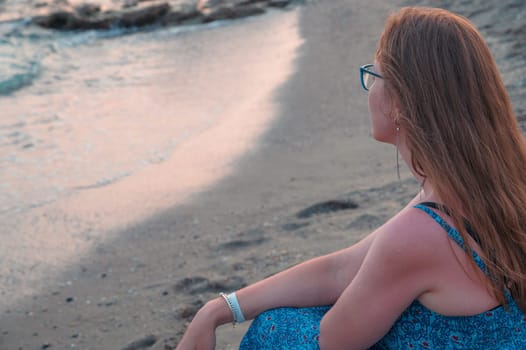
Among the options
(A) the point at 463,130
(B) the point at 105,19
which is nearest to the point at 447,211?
(A) the point at 463,130

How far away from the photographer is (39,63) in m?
10.2

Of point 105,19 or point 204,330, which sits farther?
point 105,19

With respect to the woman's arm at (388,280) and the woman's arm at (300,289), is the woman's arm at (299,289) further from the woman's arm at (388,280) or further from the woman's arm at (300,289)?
the woman's arm at (388,280)

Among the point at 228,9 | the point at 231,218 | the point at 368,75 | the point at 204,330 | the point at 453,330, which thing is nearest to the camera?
the point at 453,330

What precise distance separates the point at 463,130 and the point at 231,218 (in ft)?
8.73

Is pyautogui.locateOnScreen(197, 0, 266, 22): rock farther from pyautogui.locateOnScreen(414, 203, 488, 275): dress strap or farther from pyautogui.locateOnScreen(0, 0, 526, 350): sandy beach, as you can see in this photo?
pyautogui.locateOnScreen(414, 203, 488, 275): dress strap

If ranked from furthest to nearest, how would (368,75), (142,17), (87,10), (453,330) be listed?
1. (87,10)
2. (142,17)
3. (368,75)
4. (453,330)

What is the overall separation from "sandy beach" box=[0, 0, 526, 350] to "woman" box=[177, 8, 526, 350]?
49.5 inches

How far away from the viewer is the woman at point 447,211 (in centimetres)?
163

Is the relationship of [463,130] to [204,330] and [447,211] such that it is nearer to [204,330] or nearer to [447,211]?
[447,211]

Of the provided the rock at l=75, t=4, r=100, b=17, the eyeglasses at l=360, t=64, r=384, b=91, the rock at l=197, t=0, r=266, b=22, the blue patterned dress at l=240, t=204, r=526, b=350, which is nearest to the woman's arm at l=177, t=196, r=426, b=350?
the blue patterned dress at l=240, t=204, r=526, b=350

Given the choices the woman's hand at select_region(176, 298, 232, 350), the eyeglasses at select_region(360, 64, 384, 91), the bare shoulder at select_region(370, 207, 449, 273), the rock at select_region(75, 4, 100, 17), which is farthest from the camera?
the rock at select_region(75, 4, 100, 17)

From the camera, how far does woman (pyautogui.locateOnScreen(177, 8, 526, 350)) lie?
1633mm

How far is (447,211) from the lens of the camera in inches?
65.1
